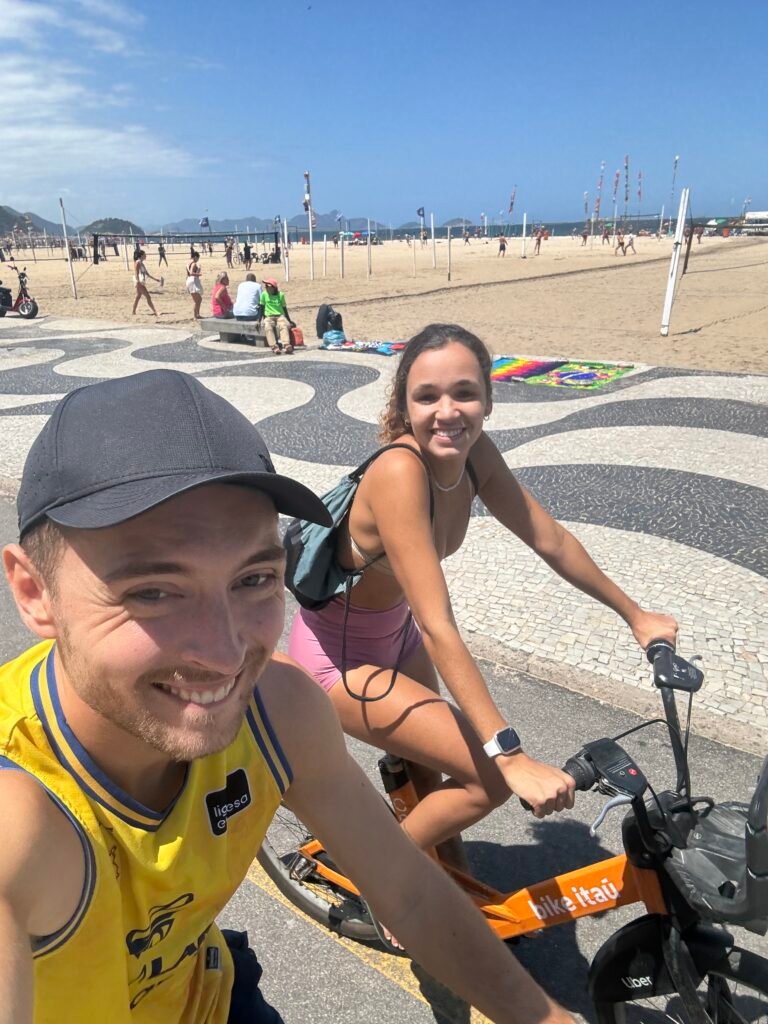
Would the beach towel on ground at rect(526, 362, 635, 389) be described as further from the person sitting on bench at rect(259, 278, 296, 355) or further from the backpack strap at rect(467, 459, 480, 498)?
the backpack strap at rect(467, 459, 480, 498)

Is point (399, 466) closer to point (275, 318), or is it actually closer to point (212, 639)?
point (212, 639)

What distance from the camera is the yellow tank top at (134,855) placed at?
985 mm

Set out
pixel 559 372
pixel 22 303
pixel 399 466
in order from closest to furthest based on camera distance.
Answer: pixel 399 466
pixel 559 372
pixel 22 303

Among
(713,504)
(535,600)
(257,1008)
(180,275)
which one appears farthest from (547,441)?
(180,275)

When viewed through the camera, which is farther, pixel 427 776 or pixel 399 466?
pixel 427 776

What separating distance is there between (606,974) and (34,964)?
137 centimetres

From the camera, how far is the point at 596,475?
6105 mm

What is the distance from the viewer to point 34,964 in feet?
3.15

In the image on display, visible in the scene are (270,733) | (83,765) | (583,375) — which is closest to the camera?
(83,765)

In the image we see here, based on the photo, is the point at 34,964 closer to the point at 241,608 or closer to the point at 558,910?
the point at 241,608

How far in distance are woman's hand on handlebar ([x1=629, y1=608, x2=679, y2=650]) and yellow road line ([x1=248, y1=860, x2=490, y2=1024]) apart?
1.06 m

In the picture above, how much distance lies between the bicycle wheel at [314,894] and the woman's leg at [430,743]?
1.22 ft

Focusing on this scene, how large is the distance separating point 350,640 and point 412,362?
863mm

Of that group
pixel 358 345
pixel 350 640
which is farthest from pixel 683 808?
pixel 358 345
